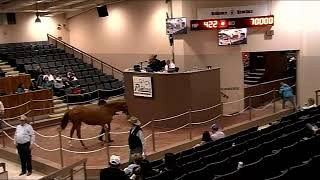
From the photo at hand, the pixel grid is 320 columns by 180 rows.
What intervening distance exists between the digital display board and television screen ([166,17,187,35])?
23.5 inches

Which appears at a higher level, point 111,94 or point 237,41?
point 237,41

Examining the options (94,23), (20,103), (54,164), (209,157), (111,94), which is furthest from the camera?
(94,23)

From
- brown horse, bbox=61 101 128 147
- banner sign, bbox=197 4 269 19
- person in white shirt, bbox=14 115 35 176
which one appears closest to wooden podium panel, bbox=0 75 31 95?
brown horse, bbox=61 101 128 147

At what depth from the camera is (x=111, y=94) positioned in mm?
21203

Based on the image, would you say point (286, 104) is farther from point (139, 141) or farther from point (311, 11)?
point (139, 141)

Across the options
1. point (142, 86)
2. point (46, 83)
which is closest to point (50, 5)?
point (46, 83)

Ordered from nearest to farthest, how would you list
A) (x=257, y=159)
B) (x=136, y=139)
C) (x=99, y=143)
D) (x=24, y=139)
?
1. (x=257, y=159)
2. (x=136, y=139)
3. (x=24, y=139)
4. (x=99, y=143)

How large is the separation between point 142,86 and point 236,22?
4.83 metres

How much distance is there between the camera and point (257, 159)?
835 centimetres

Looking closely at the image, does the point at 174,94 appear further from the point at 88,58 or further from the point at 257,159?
the point at 88,58

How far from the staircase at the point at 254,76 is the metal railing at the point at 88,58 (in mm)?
6488

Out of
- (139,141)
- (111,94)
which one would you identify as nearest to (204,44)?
(111,94)

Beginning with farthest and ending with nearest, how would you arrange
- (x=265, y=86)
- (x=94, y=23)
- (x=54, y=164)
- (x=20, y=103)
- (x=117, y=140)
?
(x=94, y=23), (x=265, y=86), (x=20, y=103), (x=117, y=140), (x=54, y=164)

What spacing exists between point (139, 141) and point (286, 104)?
9.96 meters
